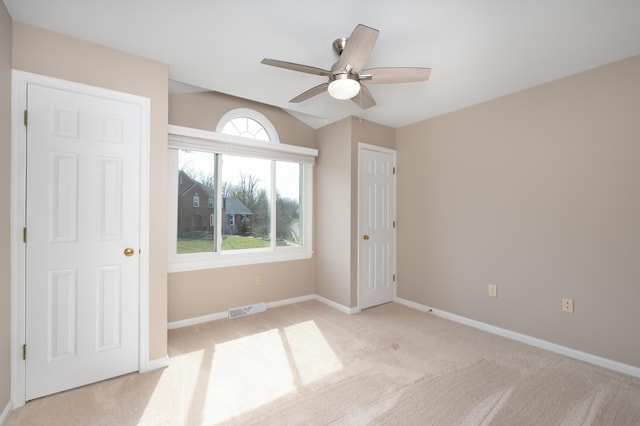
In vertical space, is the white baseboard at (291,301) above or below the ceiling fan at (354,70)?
below

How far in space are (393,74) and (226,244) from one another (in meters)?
2.57

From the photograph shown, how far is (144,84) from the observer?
7.34ft

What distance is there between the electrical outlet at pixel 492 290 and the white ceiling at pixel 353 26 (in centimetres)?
197

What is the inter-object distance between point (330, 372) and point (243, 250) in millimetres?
1871

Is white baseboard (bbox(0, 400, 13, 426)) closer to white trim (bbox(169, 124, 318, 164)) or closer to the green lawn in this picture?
the green lawn

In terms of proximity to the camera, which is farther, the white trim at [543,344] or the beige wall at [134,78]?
the white trim at [543,344]

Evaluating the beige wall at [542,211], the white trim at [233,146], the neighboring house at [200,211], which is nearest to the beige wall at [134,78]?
the white trim at [233,146]

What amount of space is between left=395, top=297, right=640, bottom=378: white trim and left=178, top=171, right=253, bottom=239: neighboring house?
2.59 metres

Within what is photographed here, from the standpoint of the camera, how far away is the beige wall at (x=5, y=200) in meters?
1.67

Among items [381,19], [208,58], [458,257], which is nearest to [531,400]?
[458,257]

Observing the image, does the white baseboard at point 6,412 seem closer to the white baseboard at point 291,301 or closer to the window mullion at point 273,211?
the white baseboard at point 291,301

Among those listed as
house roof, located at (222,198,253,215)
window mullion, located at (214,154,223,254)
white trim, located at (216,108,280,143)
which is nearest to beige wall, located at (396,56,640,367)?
white trim, located at (216,108,280,143)

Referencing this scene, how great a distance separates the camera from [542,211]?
2674 millimetres

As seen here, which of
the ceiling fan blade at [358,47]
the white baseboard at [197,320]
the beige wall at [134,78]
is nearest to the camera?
the ceiling fan blade at [358,47]
